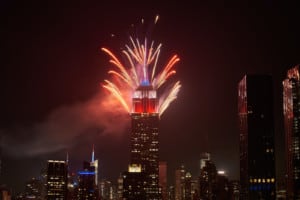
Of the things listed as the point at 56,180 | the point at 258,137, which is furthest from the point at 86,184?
the point at 258,137

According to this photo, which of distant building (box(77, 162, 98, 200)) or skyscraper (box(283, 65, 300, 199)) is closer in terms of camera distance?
skyscraper (box(283, 65, 300, 199))

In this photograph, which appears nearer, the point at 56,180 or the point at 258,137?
the point at 258,137

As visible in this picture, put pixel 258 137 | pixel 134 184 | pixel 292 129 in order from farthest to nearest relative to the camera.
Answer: pixel 134 184
pixel 258 137
pixel 292 129

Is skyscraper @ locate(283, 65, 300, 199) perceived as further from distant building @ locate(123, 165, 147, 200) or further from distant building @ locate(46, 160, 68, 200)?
distant building @ locate(46, 160, 68, 200)

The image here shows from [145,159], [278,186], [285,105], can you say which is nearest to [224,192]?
[145,159]

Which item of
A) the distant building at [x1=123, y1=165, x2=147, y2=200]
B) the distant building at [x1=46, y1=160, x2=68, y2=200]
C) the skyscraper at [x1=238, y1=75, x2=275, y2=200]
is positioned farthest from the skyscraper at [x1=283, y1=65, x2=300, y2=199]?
the distant building at [x1=46, y1=160, x2=68, y2=200]

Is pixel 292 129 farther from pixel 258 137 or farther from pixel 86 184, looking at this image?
pixel 86 184

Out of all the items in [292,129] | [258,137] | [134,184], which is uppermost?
[292,129]

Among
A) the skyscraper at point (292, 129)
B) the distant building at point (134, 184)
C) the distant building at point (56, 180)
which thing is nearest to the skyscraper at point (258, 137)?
the skyscraper at point (292, 129)
